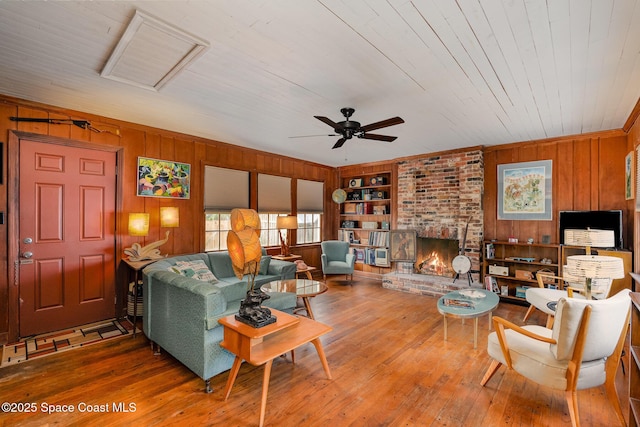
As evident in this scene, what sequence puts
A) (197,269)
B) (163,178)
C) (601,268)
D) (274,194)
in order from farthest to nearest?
(274,194) → (163,178) → (197,269) → (601,268)

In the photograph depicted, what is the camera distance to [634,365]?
1826 millimetres

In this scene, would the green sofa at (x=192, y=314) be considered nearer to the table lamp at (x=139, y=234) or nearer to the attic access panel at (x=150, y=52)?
the table lamp at (x=139, y=234)

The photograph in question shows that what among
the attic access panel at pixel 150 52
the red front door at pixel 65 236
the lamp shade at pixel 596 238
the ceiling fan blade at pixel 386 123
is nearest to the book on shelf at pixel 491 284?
the lamp shade at pixel 596 238

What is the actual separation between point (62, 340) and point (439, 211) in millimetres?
5807

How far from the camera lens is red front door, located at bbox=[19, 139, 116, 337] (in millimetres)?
3330

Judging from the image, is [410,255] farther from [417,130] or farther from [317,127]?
[317,127]

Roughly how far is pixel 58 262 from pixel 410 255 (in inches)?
214

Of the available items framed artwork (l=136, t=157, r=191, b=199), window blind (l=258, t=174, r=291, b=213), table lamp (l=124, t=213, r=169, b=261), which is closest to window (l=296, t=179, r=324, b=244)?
window blind (l=258, t=174, r=291, b=213)

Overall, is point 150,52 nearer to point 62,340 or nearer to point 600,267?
point 62,340

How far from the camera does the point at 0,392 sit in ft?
7.57

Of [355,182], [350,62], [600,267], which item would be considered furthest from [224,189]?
[600,267]

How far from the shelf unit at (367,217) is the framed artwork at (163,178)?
12.2 feet

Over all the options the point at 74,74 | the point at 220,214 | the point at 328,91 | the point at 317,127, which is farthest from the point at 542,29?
the point at 220,214

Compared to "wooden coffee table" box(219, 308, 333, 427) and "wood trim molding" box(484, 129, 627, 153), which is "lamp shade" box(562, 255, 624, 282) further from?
"wood trim molding" box(484, 129, 627, 153)
